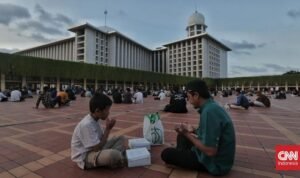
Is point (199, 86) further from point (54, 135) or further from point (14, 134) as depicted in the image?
point (14, 134)

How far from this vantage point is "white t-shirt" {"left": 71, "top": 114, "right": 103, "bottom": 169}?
3.18m

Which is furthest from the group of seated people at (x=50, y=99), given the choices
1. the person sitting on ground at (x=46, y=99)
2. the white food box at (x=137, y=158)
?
the white food box at (x=137, y=158)

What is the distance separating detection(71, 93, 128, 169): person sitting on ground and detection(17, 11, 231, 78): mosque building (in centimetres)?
8114

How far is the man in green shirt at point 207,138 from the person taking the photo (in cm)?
269

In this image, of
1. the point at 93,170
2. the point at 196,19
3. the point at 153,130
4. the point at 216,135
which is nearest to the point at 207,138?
the point at 216,135

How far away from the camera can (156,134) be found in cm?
470

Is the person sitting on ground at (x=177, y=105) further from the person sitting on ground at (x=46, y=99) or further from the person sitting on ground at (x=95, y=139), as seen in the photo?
the person sitting on ground at (x=95, y=139)

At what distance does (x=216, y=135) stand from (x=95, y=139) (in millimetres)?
1591

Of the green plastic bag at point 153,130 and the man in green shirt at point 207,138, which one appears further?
the green plastic bag at point 153,130

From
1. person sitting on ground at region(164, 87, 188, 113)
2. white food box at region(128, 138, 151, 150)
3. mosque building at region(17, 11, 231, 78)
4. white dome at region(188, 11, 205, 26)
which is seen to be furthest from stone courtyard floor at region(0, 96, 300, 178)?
white dome at region(188, 11, 205, 26)

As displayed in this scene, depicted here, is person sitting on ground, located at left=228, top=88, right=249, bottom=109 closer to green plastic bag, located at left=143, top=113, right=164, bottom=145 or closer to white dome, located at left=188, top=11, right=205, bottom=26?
green plastic bag, located at left=143, top=113, right=164, bottom=145

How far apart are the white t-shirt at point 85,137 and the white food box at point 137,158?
22.6 inches

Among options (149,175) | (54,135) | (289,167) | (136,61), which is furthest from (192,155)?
(136,61)

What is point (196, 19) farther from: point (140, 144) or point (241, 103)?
point (140, 144)
